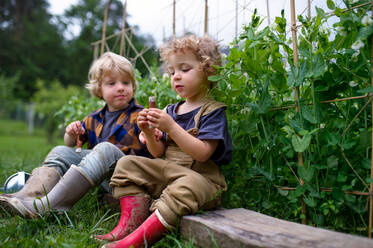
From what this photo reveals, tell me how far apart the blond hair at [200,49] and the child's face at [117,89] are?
483 millimetres

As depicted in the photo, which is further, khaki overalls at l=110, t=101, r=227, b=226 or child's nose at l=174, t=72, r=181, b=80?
child's nose at l=174, t=72, r=181, b=80

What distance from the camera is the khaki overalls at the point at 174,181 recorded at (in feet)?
4.35

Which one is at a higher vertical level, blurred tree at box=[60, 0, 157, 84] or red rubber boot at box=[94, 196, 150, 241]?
blurred tree at box=[60, 0, 157, 84]

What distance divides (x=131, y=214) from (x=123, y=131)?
64 cm

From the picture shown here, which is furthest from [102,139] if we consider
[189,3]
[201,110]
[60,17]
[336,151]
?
[60,17]

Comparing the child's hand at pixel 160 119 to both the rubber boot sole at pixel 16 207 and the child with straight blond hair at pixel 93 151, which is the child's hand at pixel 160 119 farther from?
the rubber boot sole at pixel 16 207

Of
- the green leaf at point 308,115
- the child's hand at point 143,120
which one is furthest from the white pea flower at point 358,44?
the child's hand at point 143,120

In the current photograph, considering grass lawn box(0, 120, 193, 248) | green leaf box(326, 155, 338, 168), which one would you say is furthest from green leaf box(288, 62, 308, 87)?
grass lawn box(0, 120, 193, 248)

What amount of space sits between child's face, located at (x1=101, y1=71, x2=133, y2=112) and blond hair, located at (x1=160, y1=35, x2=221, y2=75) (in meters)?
0.48

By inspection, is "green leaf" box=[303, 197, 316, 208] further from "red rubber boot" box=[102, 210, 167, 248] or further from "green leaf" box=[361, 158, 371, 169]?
"red rubber boot" box=[102, 210, 167, 248]

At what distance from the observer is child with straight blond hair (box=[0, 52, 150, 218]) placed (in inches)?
60.2

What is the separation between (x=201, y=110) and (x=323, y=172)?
63cm

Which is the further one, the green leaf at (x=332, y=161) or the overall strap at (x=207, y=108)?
the overall strap at (x=207, y=108)

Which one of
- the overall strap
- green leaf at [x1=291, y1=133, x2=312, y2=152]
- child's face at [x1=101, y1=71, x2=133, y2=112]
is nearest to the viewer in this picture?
green leaf at [x1=291, y1=133, x2=312, y2=152]
